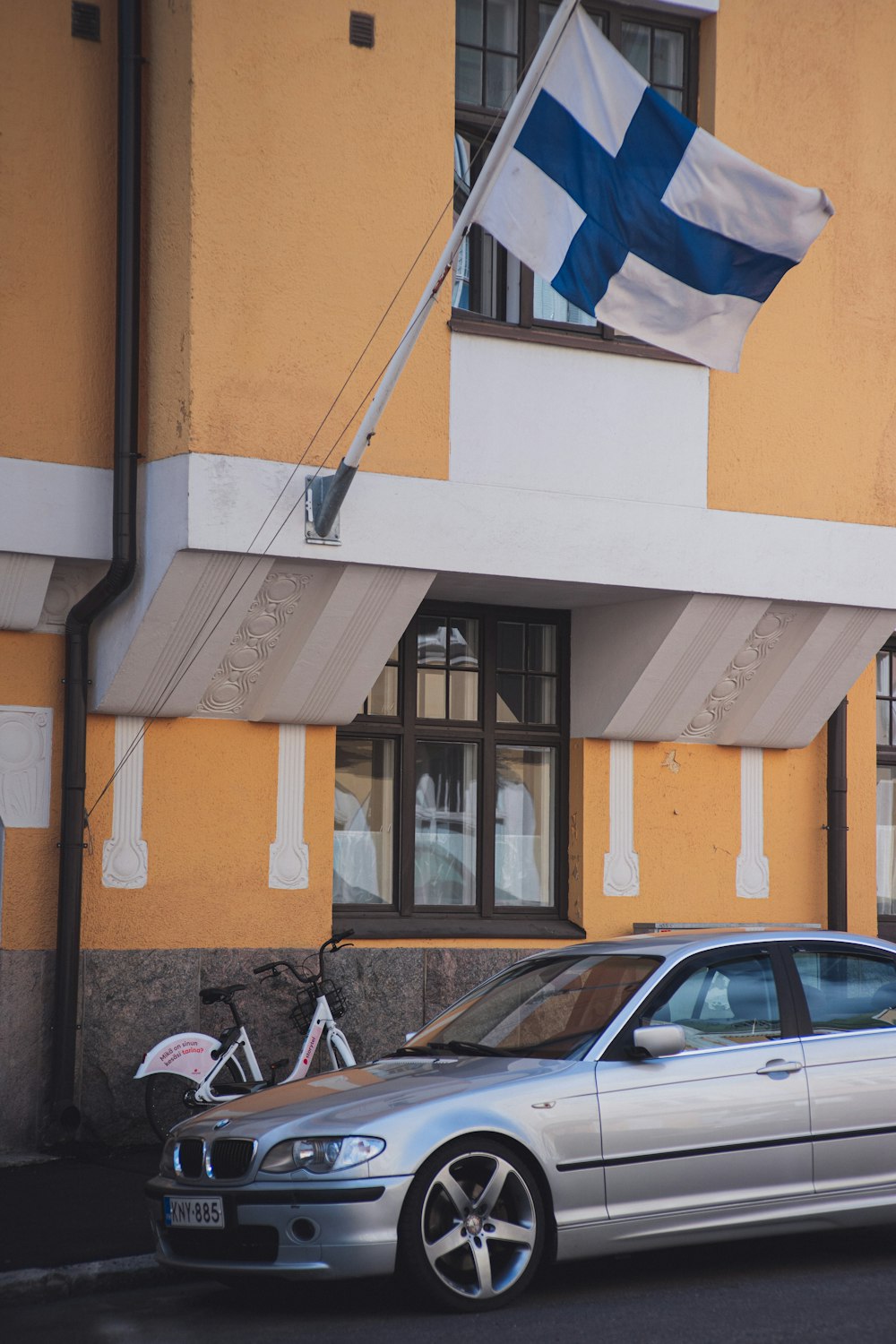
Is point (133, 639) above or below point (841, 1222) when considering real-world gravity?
above

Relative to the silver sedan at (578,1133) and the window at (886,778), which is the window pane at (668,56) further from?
the silver sedan at (578,1133)

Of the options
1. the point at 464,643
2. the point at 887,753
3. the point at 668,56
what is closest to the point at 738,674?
the point at 464,643

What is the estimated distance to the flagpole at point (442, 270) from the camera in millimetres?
8711

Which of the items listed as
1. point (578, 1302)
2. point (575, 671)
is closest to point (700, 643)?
point (575, 671)

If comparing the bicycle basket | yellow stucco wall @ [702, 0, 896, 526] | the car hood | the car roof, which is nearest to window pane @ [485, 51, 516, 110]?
yellow stucco wall @ [702, 0, 896, 526]

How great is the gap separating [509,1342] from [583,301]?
5.25 metres

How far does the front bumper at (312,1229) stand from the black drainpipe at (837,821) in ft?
23.9

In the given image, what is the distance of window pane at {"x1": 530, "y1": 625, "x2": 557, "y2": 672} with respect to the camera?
41.9 feet

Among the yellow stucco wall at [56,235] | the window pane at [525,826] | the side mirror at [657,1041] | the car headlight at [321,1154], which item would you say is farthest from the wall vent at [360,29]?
the car headlight at [321,1154]

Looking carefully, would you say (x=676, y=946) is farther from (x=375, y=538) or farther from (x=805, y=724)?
(x=805, y=724)

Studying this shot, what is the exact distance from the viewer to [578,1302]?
6816 millimetres

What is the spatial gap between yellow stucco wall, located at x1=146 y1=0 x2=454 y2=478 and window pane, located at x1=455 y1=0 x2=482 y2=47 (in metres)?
0.62

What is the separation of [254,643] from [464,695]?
6.90 feet

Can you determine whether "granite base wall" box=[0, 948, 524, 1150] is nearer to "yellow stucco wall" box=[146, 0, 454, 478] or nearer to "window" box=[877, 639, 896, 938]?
"yellow stucco wall" box=[146, 0, 454, 478]
